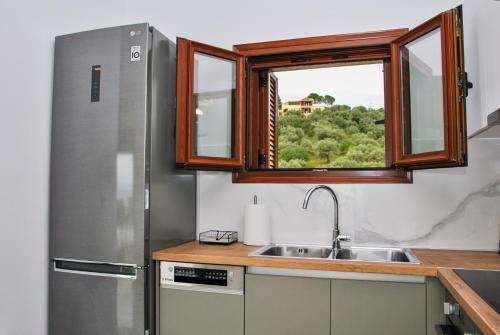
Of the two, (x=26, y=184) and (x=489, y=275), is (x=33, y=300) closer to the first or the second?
(x=26, y=184)

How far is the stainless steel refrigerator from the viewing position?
6.33ft

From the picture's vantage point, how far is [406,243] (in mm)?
2152

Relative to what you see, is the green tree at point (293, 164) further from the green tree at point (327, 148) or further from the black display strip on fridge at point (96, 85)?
the black display strip on fridge at point (96, 85)

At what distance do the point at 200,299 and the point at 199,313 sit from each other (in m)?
0.07

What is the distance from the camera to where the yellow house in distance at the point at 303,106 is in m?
2.53

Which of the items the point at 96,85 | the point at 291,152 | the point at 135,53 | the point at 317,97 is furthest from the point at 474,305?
the point at 96,85

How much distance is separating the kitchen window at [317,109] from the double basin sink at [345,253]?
407 mm

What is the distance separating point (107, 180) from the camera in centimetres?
197

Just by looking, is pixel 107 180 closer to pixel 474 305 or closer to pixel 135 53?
pixel 135 53

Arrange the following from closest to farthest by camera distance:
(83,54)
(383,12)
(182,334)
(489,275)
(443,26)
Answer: (489,275), (443,26), (182,334), (83,54), (383,12)

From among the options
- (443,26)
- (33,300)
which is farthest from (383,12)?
(33,300)

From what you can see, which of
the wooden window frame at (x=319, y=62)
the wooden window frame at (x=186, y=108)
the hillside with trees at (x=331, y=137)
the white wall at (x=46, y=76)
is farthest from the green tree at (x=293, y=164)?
the wooden window frame at (x=186, y=108)

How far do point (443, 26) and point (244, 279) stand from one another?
5.09 ft

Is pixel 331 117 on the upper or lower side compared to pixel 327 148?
upper
